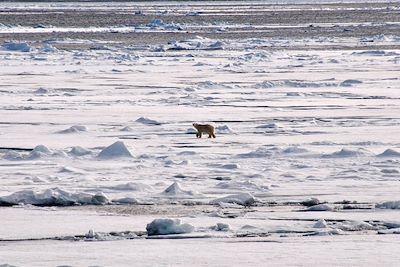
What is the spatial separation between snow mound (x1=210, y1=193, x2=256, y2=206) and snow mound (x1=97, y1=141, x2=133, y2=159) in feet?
6.87

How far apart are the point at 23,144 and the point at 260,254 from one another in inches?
194

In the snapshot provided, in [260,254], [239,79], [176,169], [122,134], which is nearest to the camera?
[260,254]

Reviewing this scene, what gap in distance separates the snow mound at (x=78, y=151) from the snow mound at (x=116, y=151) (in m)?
0.17

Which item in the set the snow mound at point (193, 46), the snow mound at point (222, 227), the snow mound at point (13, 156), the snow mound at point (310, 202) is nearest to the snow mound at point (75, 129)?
the snow mound at point (13, 156)

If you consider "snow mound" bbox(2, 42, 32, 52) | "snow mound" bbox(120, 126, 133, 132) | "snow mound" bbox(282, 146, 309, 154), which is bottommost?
"snow mound" bbox(282, 146, 309, 154)

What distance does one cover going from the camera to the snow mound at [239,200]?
741 centimetres

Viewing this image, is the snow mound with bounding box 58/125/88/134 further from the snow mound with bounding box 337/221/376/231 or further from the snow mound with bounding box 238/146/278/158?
the snow mound with bounding box 337/221/376/231

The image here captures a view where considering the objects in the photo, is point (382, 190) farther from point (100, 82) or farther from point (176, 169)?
point (100, 82)

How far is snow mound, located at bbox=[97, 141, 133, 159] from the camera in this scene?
31.0 ft

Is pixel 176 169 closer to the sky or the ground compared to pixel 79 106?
closer to the ground

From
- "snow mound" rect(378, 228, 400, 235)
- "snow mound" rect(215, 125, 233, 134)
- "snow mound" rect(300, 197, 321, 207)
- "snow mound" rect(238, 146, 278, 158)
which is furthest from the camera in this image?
"snow mound" rect(215, 125, 233, 134)

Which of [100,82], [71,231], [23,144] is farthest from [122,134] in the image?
[100,82]

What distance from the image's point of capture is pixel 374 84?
17.4 m

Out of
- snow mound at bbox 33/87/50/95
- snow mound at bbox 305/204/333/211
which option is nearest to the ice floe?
snow mound at bbox 305/204/333/211
